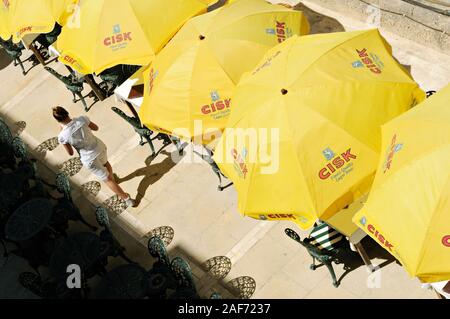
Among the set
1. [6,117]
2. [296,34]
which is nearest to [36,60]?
[6,117]

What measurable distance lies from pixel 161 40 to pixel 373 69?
3.95m

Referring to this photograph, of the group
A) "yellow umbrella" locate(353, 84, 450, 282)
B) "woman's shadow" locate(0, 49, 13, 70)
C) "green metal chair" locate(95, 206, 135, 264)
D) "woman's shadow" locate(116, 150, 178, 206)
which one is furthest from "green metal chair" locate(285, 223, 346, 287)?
"woman's shadow" locate(0, 49, 13, 70)

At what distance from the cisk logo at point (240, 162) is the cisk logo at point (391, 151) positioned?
1850 mm

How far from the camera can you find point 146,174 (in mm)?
11242

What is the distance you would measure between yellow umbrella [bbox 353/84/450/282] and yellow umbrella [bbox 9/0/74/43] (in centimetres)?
697

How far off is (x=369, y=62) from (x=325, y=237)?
2.59 meters

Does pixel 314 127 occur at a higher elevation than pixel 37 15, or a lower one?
lower

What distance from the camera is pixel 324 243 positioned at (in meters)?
8.52

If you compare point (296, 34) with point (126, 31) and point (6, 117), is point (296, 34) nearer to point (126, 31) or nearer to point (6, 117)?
point (126, 31)

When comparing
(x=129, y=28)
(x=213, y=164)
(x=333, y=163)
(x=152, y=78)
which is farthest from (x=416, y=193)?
(x=129, y=28)

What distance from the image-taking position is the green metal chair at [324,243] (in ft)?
27.3

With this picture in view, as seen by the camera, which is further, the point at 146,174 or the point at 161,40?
the point at 146,174

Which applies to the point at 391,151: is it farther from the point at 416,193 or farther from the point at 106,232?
the point at 106,232

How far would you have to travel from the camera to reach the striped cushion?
849cm
